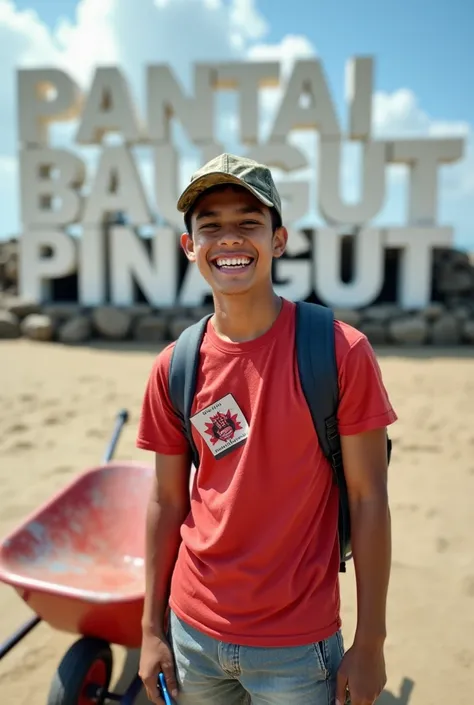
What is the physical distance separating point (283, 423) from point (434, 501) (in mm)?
2795

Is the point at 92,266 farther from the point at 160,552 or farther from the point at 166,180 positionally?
the point at 160,552

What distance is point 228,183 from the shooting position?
1.27m

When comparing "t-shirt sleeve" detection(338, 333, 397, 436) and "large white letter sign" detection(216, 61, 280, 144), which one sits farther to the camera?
"large white letter sign" detection(216, 61, 280, 144)

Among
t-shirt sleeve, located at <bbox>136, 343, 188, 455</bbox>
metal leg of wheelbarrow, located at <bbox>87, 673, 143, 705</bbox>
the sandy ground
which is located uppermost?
t-shirt sleeve, located at <bbox>136, 343, 188, 455</bbox>

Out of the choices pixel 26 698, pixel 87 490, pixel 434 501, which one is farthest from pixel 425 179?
pixel 26 698

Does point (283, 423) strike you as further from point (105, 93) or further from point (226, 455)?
point (105, 93)

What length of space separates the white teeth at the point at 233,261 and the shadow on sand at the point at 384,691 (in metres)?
1.67

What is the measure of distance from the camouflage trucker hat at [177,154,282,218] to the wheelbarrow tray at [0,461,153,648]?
1181mm

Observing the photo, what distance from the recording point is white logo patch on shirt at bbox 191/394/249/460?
1.24 meters

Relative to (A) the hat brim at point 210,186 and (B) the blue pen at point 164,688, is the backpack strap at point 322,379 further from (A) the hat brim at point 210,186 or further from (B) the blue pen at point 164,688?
(B) the blue pen at point 164,688

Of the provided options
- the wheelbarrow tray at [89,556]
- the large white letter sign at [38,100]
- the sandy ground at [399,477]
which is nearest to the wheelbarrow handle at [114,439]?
the wheelbarrow tray at [89,556]

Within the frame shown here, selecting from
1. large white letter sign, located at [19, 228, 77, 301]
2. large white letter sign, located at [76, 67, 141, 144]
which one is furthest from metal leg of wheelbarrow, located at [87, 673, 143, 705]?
large white letter sign, located at [76, 67, 141, 144]

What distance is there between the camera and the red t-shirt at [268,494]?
1151mm

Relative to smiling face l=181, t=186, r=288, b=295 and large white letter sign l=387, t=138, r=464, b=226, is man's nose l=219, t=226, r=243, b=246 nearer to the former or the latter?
smiling face l=181, t=186, r=288, b=295
